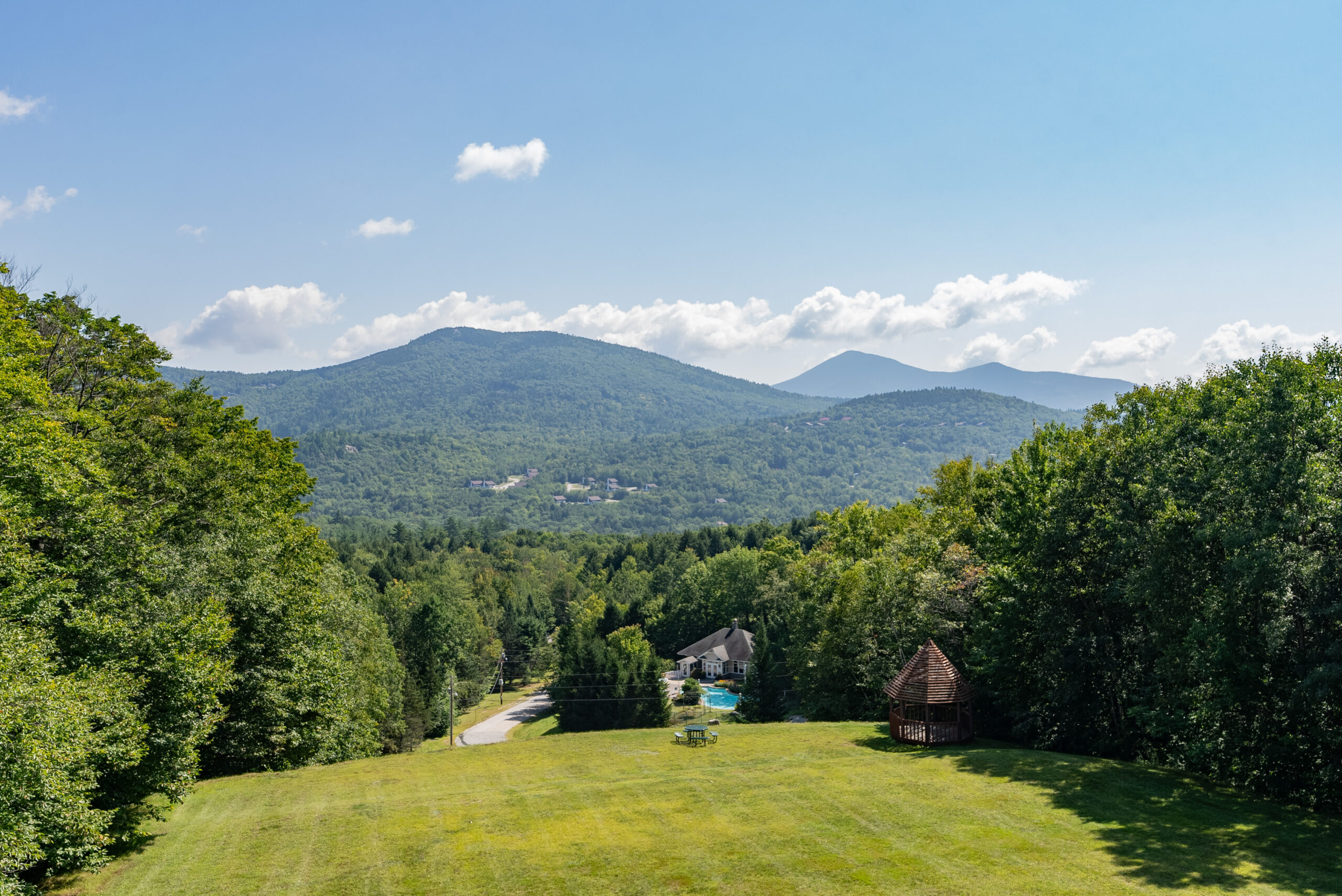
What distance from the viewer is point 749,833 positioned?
56.4 ft

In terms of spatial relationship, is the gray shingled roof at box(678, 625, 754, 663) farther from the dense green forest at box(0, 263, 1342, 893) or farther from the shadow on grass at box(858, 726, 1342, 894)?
the shadow on grass at box(858, 726, 1342, 894)

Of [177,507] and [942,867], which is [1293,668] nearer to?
[942,867]

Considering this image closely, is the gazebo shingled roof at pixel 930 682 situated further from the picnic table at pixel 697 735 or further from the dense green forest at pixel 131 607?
the dense green forest at pixel 131 607

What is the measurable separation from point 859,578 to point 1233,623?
2079 centimetres

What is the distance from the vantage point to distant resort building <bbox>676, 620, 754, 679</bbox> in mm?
79562

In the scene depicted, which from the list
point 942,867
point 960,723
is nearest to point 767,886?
point 942,867

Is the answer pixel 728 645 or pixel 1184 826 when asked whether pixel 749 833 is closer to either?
pixel 1184 826

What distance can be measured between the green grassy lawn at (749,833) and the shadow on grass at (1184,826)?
0.06 m

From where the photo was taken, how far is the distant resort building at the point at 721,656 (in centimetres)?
7956

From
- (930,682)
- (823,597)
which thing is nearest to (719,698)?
(823,597)

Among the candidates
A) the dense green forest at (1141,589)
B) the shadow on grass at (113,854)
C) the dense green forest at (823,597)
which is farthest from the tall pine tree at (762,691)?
the shadow on grass at (113,854)

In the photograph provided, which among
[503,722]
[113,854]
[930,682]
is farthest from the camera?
[503,722]

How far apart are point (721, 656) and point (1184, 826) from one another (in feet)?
211

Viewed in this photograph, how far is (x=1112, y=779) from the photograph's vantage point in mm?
20891
